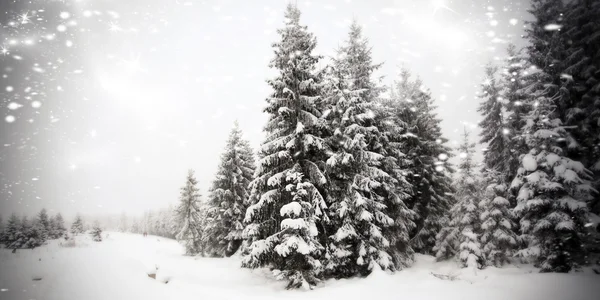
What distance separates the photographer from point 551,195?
41.3 feet

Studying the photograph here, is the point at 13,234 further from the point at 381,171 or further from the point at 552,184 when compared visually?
the point at 552,184

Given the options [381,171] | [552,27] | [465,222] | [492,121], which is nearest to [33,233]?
[381,171]

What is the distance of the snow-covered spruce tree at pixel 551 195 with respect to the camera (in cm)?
1172

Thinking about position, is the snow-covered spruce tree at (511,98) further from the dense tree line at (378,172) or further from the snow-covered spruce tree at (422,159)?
the snow-covered spruce tree at (422,159)

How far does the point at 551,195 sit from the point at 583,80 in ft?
24.3

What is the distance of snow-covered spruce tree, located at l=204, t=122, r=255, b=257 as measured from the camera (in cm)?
2467

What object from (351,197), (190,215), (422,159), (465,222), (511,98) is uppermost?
(511,98)

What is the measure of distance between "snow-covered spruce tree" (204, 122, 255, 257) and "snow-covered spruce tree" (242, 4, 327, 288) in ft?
38.0

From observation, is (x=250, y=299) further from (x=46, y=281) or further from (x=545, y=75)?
(x=545, y=75)

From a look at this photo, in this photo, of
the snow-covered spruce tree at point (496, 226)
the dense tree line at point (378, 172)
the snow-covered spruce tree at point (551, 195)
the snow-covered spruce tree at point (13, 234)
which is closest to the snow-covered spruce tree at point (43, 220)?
the snow-covered spruce tree at point (13, 234)

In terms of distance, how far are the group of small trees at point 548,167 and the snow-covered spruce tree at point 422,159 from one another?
1.84 m

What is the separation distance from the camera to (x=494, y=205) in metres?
16.7

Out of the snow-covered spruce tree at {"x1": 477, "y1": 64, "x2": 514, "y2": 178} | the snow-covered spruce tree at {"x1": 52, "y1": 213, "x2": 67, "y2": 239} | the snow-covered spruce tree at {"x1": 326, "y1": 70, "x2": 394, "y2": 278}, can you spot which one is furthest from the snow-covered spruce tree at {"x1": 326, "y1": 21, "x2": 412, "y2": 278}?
the snow-covered spruce tree at {"x1": 52, "y1": 213, "x2": 67, "y2": 239}

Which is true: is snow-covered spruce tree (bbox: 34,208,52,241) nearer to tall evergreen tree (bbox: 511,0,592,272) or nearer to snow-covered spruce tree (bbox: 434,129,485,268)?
snow-covered spruce tree (bbox: 434,129,485,268)
